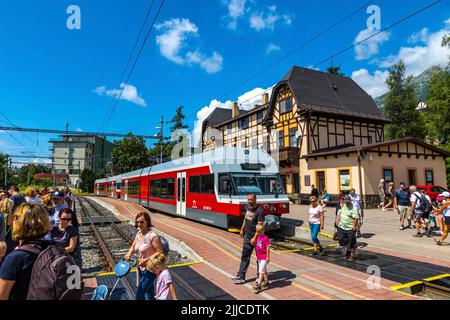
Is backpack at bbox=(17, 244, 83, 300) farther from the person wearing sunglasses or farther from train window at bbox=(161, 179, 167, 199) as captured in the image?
train window at bbox=(161, 179, 167, 199)

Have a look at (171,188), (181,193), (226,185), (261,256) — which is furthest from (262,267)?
(171,188)

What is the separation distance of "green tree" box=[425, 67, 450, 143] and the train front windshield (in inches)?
1216

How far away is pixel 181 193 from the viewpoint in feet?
48.9

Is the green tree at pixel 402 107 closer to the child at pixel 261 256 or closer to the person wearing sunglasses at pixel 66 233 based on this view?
the child at pixel 261 256

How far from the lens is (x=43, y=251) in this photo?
2312mm

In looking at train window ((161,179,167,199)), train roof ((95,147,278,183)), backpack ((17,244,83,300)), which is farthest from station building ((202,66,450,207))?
backpack ((17,244,83,300))

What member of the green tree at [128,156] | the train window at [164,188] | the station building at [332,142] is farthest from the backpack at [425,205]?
the green tree at [128,156]

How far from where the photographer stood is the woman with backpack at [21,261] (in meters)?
2.21

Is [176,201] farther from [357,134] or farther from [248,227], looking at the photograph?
[357,134]

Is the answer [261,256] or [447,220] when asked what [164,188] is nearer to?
[261,256]

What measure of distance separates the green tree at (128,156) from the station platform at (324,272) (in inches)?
2133

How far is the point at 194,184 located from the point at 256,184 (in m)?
3.34

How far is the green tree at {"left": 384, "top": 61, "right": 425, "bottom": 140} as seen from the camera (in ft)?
117
